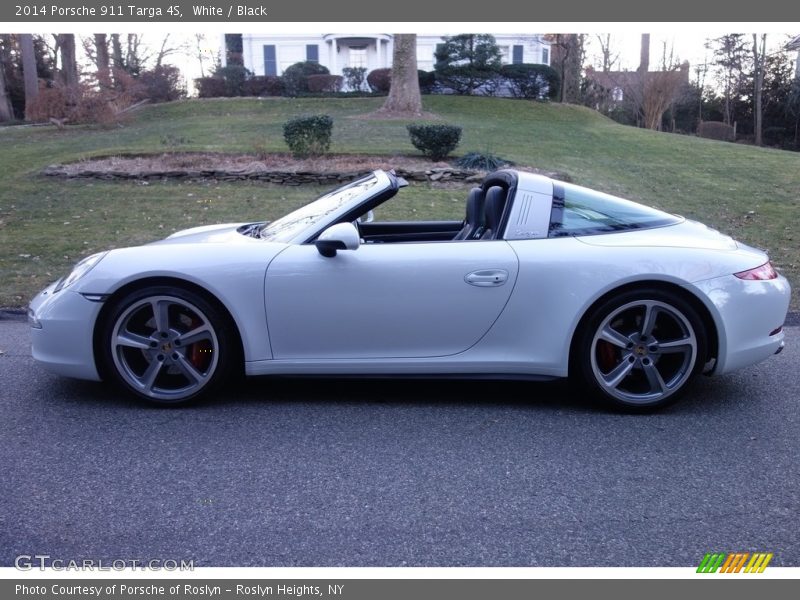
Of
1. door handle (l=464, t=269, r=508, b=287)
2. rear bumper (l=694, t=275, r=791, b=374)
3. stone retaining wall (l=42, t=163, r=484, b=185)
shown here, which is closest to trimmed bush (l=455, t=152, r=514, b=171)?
stone retaining wall (l=42, t=163, r=484, b=185)

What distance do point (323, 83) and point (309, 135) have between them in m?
16.4

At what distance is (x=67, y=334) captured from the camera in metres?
4.20

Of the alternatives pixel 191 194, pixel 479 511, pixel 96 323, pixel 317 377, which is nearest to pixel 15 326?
pixel 96 323

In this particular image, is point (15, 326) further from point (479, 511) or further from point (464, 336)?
point (479, 511)

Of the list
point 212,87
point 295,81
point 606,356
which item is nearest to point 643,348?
point 606,356

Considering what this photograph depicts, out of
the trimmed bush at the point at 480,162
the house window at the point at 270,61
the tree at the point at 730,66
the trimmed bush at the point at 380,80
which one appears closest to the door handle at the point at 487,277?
the trimmed bush at the point at 480,162

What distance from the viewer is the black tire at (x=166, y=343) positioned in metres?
4.20

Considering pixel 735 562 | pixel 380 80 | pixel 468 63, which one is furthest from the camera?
pixel 380 80

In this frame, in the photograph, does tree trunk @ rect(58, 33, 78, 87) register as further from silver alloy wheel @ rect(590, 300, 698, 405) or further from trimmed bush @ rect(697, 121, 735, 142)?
silver alloy wheel @ rect(590, 300, 698, 405)

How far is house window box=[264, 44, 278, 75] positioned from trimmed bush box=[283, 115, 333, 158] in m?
27.0

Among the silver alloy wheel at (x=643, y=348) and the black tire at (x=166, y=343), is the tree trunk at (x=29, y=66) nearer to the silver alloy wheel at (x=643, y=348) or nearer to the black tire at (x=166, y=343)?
the black tire at (x=166, y=343)

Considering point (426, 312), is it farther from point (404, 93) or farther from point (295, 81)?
point (295, 81)

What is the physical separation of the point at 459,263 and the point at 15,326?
4163 mm

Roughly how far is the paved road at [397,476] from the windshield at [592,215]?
1013mm
